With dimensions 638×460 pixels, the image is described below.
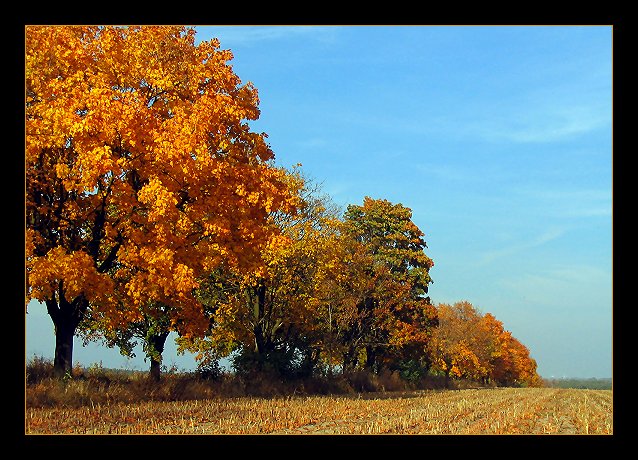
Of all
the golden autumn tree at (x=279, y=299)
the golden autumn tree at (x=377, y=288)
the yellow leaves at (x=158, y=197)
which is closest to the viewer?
the yellow leaves at (x=158, y=197)

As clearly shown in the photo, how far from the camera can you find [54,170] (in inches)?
972

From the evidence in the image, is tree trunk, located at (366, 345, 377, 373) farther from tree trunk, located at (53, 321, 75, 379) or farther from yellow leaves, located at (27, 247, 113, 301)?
yellow leaves, located at (27, 247, 113, 301)

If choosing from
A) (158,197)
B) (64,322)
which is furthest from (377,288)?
(158,197)

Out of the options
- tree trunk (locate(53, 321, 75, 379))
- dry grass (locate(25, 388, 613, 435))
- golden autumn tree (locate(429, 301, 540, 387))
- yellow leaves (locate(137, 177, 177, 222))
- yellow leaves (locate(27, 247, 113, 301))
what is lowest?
golden autumn tree (locate(429, 301, 540, 387))

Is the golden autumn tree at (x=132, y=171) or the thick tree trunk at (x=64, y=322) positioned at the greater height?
the golden autumn tree at (x=132, y=171)

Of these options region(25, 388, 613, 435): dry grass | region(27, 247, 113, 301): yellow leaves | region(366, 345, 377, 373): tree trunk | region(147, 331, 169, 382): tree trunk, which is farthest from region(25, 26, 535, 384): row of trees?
region(366, 345, 377, 373): tree trunk

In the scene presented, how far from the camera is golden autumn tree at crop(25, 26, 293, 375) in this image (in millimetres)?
22828

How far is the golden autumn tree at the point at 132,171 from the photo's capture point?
74.9 feet

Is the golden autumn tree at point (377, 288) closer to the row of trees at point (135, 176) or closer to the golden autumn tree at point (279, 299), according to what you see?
the golden autumn tree at point (279, 299)

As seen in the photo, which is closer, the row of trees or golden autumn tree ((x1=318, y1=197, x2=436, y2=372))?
the row of trees

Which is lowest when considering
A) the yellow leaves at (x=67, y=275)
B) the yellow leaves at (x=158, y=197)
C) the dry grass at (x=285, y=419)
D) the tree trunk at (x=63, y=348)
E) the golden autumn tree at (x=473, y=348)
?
the golden autumn tree at (x=473, y=348)

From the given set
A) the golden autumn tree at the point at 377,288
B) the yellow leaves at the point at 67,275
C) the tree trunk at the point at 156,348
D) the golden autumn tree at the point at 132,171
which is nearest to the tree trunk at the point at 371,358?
the golden autumn tree at the point at 377,288

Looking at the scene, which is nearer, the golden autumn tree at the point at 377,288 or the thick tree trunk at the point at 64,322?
the thick tree trunk at the point at 64,322
